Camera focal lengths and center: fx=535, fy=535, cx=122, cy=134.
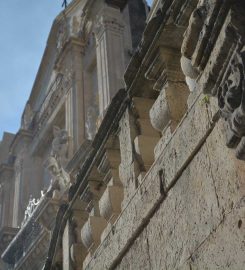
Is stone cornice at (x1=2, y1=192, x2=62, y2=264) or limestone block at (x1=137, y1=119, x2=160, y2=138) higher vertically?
stone cornice at (x1=2, y1=192, x2=62, y2=264)

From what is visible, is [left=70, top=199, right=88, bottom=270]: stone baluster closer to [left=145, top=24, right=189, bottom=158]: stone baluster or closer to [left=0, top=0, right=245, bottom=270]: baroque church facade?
[left=0, top=0, right=245, bottom=270]: baroque church facade

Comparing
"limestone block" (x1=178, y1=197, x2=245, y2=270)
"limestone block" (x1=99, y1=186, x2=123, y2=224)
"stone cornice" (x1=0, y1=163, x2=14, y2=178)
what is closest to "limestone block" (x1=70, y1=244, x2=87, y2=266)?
"limestone block" (x1=99, y1=186, x2=123, y2=224)

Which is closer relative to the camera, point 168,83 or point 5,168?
point 168,83

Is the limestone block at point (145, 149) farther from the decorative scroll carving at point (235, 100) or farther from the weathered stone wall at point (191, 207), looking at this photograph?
the decorative scroll carving at point (235, 100)

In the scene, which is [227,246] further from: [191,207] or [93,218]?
[93,218]

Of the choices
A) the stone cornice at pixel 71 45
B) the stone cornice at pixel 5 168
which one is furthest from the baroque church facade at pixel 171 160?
the stone cornice at pixel 5 168

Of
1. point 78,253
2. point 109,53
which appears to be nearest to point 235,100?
point 78,253

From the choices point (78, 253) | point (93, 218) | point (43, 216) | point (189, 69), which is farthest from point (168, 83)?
point (43, 216)

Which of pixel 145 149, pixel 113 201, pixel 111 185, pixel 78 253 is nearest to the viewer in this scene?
pixel 145 149

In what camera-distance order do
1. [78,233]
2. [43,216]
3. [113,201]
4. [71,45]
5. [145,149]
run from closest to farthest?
[145,149] → [113,201] → [78,233] → [43,216] → [71,45]

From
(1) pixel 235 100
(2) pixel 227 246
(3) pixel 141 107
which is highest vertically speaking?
(3) pixel 141 107

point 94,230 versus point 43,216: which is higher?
point 43,216

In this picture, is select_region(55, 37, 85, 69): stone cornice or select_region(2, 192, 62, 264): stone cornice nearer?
select_region(2, 192, 62, 264): stone cornice

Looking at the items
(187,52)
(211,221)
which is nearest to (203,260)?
(211,221)
